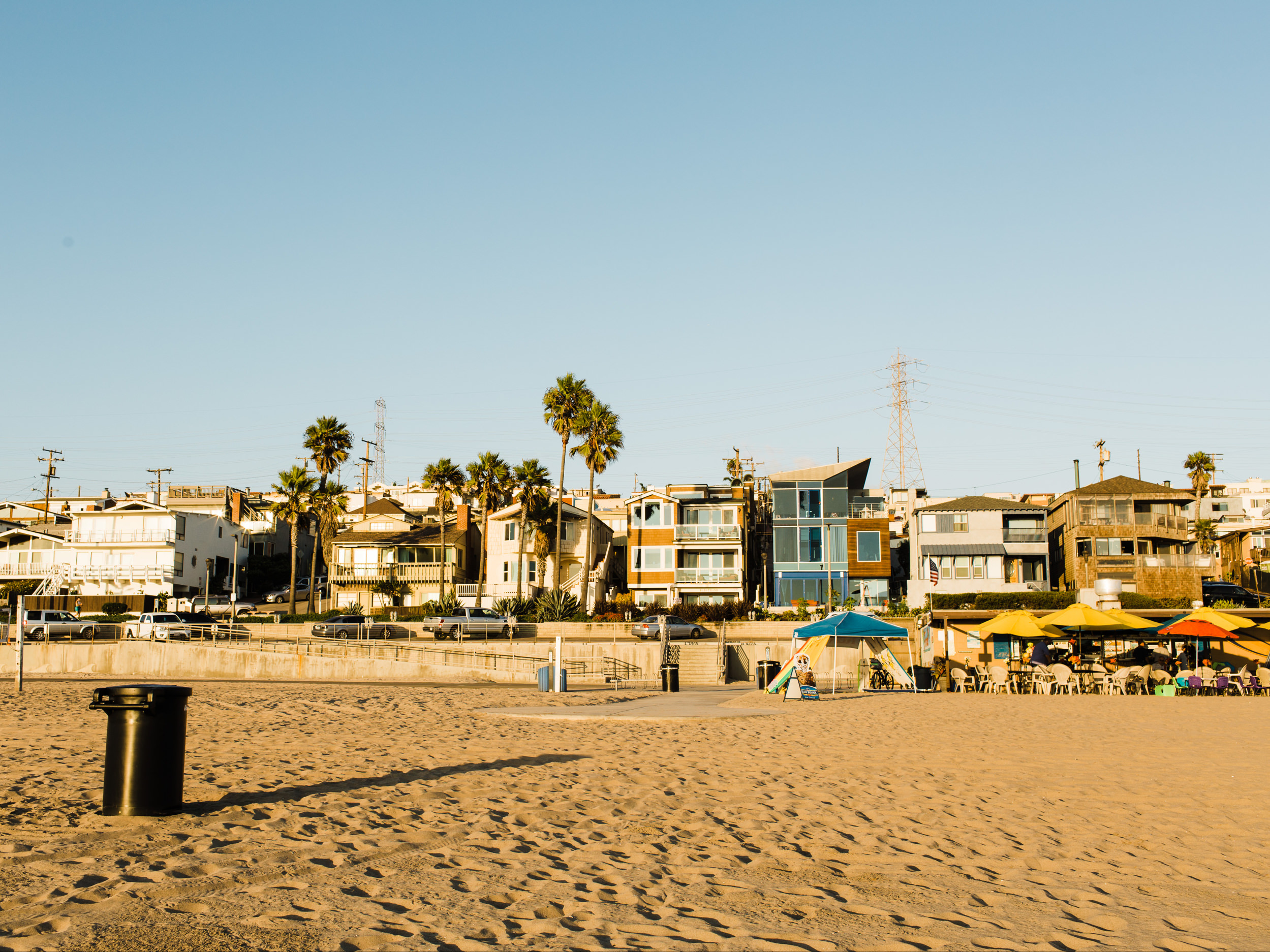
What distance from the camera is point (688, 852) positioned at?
740cm

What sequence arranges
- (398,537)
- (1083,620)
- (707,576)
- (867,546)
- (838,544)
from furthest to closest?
(398,537) < (707,576) < (838,544) < (867,546) < (1083,620)

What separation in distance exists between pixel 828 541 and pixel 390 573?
91.9ft

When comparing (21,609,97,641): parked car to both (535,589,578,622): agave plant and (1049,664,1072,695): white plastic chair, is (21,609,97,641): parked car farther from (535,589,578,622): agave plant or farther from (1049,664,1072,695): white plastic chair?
(1049,664,1072,695): white plastic chair

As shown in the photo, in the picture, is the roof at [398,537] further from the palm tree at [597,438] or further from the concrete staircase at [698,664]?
the concrete staircase at [698,664]

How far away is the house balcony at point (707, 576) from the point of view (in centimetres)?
6009

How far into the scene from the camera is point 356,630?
46.4 m

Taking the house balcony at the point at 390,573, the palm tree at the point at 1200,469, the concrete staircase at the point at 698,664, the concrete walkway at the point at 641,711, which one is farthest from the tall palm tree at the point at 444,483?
the palm tree at the point at 1200,469

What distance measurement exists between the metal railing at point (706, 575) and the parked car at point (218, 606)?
84.7 ft

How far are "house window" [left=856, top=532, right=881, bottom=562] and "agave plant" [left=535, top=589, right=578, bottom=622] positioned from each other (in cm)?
1787

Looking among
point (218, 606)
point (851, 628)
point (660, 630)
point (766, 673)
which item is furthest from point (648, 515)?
point (851, 628)

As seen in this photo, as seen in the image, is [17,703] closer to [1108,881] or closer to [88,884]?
[88,884]

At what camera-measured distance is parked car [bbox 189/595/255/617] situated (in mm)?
58000

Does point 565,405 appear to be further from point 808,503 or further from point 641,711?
point 641,711

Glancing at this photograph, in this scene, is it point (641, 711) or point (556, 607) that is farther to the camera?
point (556, 607)
